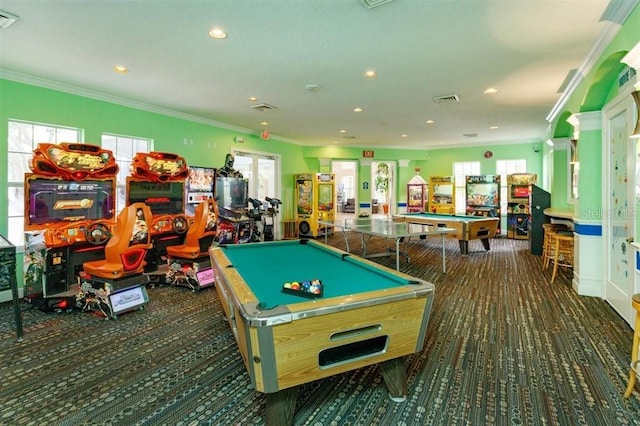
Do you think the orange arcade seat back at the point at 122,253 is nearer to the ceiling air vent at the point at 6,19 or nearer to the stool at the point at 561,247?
the ceiling air vent at the point at 6,19

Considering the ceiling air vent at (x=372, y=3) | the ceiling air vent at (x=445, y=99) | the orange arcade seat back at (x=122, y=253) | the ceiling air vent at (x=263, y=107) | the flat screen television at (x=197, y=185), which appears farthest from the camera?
the flat screen television at (x=197, y=185)

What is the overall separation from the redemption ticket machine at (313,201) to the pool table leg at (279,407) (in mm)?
7125

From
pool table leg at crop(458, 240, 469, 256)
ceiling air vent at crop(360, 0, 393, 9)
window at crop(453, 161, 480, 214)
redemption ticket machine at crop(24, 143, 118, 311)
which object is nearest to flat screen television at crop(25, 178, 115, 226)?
redemption ticket machine at crop(24, 143, 118, 311)

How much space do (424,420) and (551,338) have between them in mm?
1729

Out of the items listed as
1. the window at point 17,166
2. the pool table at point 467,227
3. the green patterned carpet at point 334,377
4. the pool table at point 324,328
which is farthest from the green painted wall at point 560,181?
the window at point 17,166

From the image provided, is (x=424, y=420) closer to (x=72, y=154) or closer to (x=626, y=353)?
(x=626, y=353)

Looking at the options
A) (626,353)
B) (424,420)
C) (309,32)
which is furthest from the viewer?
(309,32)

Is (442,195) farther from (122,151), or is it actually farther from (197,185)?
(122,151)

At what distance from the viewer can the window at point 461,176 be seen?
995 cm

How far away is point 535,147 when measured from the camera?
8.83 meters

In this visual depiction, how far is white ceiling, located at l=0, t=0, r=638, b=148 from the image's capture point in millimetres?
2627

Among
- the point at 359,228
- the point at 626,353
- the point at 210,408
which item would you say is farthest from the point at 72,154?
the point at 626,353

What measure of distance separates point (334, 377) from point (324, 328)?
0.89 m

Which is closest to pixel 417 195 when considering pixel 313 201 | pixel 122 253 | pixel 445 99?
pixel 313 201
